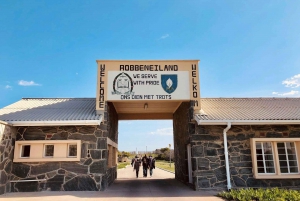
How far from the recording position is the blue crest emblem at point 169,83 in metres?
11.0

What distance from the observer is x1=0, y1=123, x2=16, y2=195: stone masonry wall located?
912 centimetres

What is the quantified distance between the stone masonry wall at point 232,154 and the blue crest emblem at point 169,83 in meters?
2.03

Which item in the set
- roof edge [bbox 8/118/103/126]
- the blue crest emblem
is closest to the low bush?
the blue crest emblem

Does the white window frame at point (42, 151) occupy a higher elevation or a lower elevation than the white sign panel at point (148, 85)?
lower

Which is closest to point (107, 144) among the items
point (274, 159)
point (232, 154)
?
point (232, 154)

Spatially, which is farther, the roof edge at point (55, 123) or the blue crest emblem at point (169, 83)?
the blue crest emblem at point (169, 83)

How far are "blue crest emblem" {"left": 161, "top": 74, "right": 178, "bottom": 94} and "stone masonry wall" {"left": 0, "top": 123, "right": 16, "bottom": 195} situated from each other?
662 centimetres

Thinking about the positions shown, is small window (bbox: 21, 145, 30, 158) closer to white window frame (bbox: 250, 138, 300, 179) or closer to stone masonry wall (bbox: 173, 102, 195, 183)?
stone masonry wall (bbox: 173, 102, 195, 183)

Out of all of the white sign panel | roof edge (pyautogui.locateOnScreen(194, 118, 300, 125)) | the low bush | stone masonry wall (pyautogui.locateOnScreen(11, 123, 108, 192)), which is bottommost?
the low bush

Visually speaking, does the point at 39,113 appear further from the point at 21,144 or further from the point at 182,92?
the point at 182,92

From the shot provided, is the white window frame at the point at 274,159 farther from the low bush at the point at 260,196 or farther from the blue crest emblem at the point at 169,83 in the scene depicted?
the blue crest emblem at the point at 169,83

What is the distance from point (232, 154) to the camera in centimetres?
1034

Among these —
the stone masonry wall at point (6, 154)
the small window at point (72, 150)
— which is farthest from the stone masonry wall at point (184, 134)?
the stone masonry wall at point (6, 154)

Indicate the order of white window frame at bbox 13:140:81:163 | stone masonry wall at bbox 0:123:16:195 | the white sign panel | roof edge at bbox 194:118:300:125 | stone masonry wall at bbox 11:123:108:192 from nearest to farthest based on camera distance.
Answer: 1. stone masonry wall at bbox 0:123:16:195
2. stone masonry wall at bbox 11:123:108:192
3. white window frame at bbox 13:140:81:163
4. roof edge at bbox 194:118:300:125
5. the white sign panel
